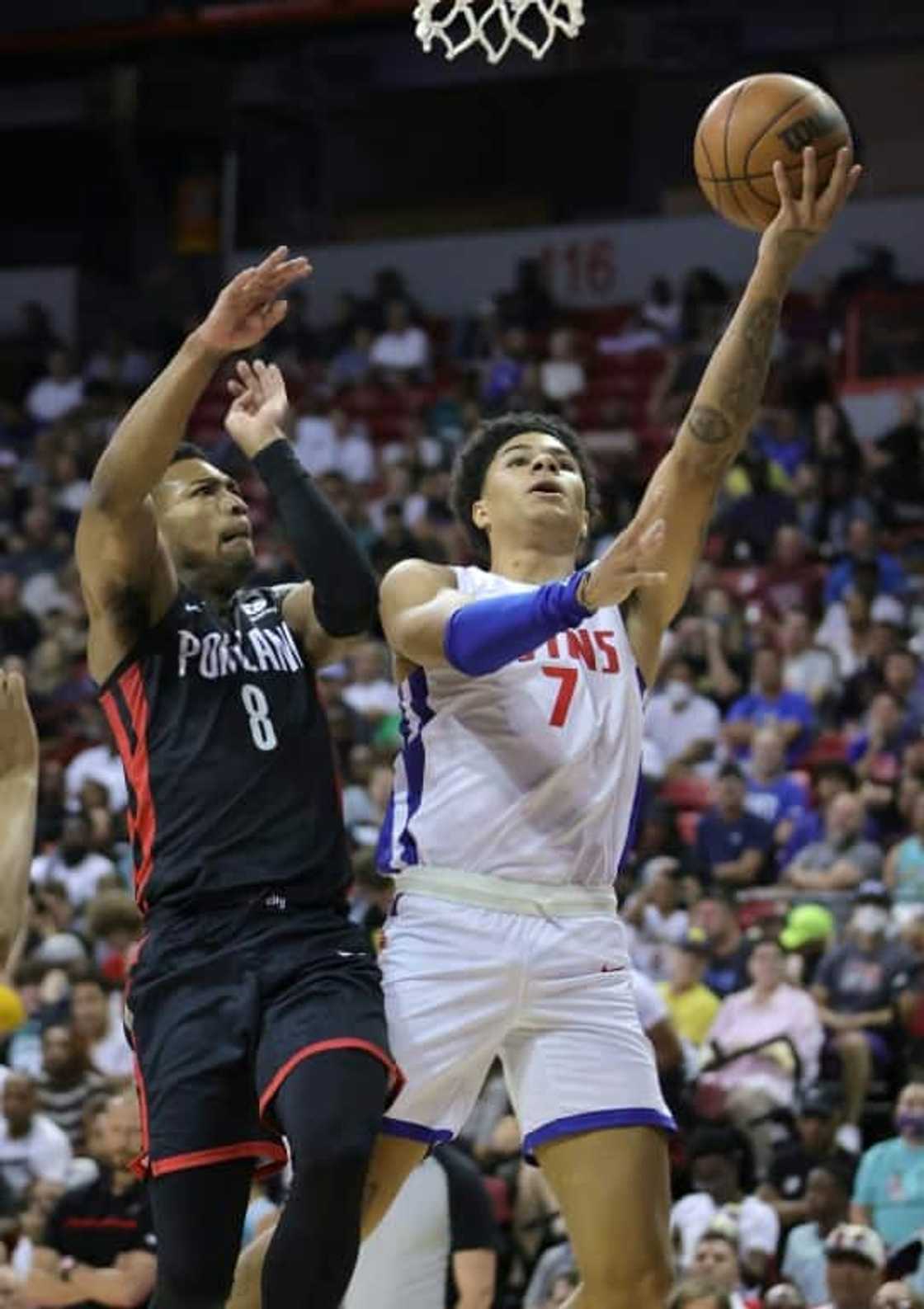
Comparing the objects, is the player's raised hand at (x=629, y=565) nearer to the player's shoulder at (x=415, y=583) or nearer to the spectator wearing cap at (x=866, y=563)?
the player's shoulder at (x=415, y=583)

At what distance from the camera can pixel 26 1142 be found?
438 inches

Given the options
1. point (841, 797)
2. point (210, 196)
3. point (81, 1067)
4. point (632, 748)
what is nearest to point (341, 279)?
point (210, 196)

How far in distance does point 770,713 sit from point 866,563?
6.04 ft

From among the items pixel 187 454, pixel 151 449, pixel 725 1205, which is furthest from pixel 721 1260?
pixel 151 449

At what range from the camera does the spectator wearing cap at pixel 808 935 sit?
12.4m

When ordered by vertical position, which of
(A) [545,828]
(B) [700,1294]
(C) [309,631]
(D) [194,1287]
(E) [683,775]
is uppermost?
(C) [309,631]

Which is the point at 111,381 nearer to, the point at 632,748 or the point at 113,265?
the point at 113,265

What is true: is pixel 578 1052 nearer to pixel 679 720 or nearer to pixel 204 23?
pixel 679 720

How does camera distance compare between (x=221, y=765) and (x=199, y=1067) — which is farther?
(x=221, y=765)

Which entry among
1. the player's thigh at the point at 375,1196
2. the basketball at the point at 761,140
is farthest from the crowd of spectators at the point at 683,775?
the basketball at the point at 761,140

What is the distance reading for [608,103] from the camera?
84.2 feet

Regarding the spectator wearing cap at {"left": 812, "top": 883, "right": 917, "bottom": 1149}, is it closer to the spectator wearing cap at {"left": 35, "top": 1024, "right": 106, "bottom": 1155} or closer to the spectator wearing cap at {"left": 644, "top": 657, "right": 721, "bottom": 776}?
the spectator wearing cap at {"left": 35, "top": 1024, "right": 106, "bottom": 1155}

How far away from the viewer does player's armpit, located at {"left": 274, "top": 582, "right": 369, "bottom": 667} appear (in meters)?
6.04

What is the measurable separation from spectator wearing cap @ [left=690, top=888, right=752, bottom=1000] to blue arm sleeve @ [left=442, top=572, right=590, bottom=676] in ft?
22.6
